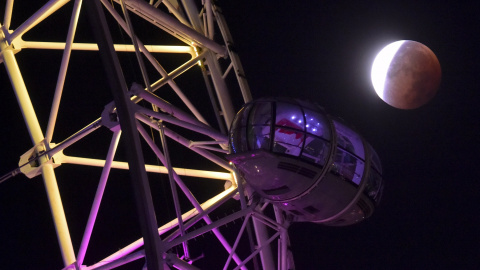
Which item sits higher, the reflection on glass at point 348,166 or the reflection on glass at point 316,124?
the reflection on glass at point 316,124

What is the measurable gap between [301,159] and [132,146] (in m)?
2.86

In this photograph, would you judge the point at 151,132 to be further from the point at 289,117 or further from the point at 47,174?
the point at 289,117

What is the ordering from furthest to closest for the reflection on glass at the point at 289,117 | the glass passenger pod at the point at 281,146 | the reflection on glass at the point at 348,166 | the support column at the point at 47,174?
the support column at the point at 47,174 < the reflection on glass at the point at 348,166 < the reflection on glass at the point at 289,117 < the glass passenger pod at the point at 281,146

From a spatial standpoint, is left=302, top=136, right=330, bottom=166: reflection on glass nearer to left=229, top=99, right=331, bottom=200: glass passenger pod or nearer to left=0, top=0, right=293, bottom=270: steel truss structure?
left=229, top=99, right=331, bottom=200: glass passenger pod

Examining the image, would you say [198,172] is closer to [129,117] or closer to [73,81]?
[129,117]

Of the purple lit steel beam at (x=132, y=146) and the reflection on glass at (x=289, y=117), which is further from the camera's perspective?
the reflection on glass at (x=289, y=117)

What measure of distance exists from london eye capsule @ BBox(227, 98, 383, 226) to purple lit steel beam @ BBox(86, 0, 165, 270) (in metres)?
1.76

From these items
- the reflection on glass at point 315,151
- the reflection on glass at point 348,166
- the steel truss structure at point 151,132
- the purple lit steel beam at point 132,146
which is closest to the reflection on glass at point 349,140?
the reflection on glass at point 348,166

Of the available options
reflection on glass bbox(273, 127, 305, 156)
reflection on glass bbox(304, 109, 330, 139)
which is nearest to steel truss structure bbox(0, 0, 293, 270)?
reflection on glass bbox(273, 127, 305, 156)

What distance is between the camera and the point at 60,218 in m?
16.6

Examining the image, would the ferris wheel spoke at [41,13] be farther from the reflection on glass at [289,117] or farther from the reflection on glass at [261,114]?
the reflection on glass at [289,117]

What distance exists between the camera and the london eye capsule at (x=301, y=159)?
13805mm

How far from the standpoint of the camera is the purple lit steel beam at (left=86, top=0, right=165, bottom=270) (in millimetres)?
12625

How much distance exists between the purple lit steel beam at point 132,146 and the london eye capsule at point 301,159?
1760 millimetres
